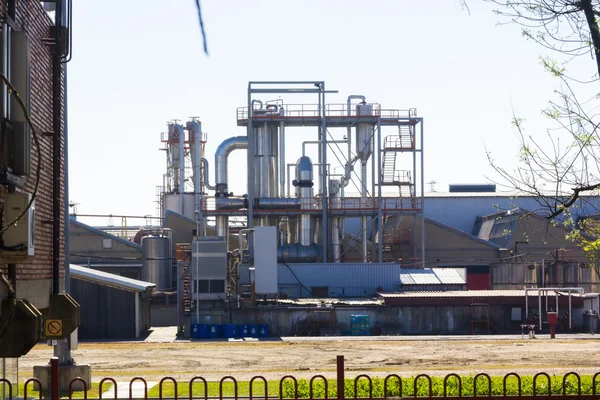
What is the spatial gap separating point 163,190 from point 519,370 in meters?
56.6

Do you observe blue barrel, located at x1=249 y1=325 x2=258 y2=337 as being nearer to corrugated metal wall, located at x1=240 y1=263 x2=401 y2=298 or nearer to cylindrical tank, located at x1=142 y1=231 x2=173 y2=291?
corrugated metal wall, located at x1=240 y1=263 x2=401 y2=298

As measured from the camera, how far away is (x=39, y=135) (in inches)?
633

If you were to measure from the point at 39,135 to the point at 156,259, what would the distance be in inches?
1570

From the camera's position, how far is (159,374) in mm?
27156

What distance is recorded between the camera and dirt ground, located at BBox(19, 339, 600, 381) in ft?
91.1

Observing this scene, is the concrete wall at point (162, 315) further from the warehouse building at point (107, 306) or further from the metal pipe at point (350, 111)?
the metal pipe at point (350, 111)

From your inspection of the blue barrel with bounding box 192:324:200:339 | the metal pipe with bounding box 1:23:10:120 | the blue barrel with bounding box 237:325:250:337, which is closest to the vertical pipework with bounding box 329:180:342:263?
the blue barrel with bounding box 237:325:250:337

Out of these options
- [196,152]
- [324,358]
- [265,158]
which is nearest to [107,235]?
[265,158]

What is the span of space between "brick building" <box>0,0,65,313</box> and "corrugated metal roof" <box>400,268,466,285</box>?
37.8 m

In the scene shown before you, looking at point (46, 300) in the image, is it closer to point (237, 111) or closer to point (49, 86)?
point (49, 86)

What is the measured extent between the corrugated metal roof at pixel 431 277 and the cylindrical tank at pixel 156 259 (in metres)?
13.8

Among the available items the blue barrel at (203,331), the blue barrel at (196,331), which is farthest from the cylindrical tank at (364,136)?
the blue barrel at (196,331)

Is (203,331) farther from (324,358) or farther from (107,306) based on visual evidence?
(324,358)

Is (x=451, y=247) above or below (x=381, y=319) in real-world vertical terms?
above
